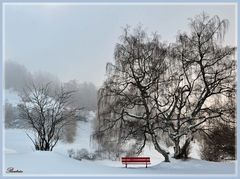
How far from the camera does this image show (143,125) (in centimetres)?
889

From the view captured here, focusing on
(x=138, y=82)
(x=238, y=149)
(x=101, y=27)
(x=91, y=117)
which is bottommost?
(x=238, y=149)

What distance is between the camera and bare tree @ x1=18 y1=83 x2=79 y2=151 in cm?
861

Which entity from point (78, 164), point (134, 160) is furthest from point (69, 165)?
point (134, 160)

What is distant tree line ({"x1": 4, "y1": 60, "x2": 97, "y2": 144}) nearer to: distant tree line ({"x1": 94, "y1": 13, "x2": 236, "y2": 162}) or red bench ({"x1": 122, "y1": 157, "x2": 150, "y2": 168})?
distant tree line ({"x1": 94, "y1": 13, "x2": 236, "y2": 162})

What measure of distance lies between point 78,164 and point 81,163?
0.38ft

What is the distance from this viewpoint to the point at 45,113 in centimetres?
915

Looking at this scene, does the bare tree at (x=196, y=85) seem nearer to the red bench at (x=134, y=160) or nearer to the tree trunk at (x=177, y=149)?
the tree trunk at (x=177, y=149)

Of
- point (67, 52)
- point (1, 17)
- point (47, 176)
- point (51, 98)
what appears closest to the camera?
point (47, 176)

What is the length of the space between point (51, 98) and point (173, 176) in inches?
132

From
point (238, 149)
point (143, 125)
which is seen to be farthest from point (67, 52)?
point (238, 149)

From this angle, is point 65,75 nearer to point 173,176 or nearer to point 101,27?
point 101,27

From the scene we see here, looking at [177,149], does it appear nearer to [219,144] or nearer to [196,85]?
[219,144]

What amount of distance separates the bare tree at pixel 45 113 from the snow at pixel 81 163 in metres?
0.26

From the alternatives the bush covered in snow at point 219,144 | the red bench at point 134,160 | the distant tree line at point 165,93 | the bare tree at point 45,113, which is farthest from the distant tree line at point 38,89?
the bush covered in snow at point 219,144
